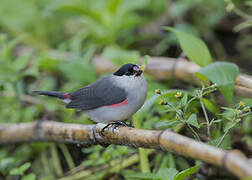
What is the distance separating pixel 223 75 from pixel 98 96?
914 mm

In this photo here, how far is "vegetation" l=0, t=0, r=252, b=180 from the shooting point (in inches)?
109

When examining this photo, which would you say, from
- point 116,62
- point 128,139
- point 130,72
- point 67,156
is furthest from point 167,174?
point 116,62

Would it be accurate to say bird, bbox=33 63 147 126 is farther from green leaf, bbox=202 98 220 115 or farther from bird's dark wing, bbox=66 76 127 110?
green leaf, bbox=202 98 220 115

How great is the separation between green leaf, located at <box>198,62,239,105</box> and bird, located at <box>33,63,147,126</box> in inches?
18.0

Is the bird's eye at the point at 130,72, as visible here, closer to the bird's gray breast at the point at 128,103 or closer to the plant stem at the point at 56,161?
the bird's gray breast at the point at 128,103

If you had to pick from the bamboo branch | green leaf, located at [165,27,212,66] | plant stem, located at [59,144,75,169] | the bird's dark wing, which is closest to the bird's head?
the bird's dark wing

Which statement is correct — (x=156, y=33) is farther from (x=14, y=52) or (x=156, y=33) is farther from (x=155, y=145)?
(x=155, y=145)

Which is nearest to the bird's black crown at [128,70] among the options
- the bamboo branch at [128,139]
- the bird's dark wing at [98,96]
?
the bird's dark wing at [98,96]

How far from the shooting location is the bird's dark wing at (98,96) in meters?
2.54

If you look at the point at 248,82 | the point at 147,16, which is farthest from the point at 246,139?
the point at 147,16

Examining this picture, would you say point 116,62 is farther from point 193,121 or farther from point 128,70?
point 193,121

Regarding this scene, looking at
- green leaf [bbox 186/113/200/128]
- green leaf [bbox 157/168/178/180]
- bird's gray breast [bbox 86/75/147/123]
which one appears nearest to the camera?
green leaf [bbox 186/113/200/128]

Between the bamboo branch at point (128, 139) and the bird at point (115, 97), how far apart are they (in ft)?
0.36

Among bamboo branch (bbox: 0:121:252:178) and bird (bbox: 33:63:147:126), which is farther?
bird (bbox: 33:63:147:126)
